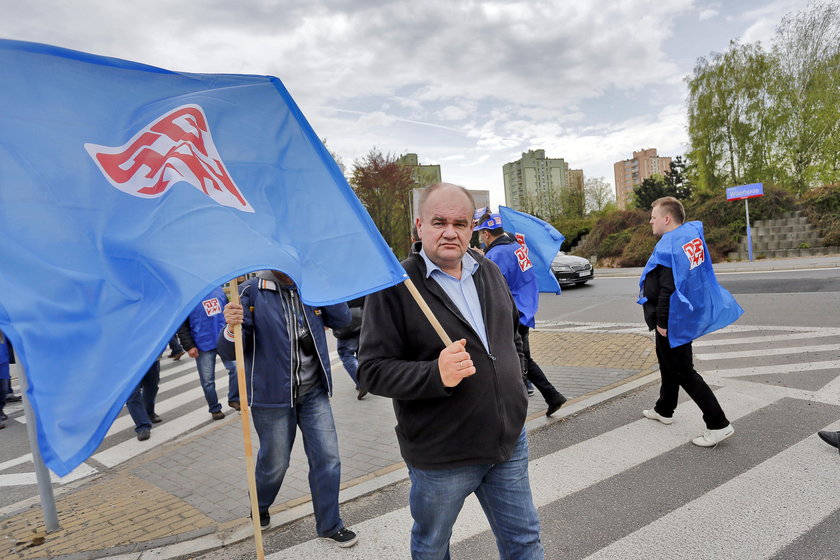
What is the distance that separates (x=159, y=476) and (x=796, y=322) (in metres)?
9.94

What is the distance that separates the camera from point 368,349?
6.99 ft

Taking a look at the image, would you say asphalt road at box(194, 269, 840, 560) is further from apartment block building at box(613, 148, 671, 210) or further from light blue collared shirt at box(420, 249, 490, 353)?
apartment block building at box(613, 148, 671, 210)

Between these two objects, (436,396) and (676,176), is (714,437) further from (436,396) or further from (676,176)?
(676,176)

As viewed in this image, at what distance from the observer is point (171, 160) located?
2.13 m

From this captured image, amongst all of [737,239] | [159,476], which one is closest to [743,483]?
[159,476]

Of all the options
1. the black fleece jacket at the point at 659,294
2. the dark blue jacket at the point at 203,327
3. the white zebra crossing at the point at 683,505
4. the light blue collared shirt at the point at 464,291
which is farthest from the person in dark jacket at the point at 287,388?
the dark blue jacket at the point at 203,327

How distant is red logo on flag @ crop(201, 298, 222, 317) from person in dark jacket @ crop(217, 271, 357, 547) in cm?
326

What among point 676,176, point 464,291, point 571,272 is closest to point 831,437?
point 464,291

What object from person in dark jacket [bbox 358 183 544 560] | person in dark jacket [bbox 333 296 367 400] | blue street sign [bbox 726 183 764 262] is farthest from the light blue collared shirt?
blue street sign [bbox 726 183 764 262]

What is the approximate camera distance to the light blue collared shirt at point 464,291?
220 centimetres

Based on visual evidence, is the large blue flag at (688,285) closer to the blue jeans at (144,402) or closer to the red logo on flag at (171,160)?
the red logo on flag at (171,160)

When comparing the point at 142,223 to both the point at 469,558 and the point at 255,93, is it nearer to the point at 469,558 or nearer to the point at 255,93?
the point at 255,93

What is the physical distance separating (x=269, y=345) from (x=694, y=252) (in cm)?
344

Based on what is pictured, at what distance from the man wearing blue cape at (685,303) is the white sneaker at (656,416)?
401 millimetres
